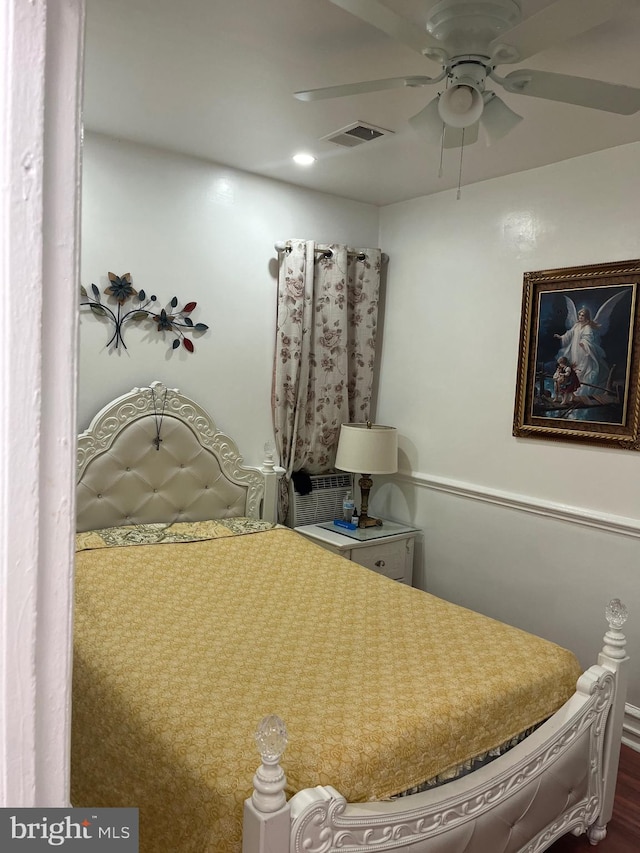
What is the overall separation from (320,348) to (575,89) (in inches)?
91.0

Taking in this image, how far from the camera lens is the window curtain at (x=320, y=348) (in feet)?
12.2

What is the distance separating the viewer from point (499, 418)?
11.4ft

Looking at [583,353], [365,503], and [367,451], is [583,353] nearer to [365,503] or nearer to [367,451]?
[367,451]

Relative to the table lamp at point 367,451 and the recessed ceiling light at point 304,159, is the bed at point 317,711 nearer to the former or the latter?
the table lamp at point 367,451

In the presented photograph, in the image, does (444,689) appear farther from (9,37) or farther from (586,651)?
(9,37)

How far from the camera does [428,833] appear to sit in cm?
163

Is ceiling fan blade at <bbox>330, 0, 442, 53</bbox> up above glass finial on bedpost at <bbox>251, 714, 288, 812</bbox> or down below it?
above

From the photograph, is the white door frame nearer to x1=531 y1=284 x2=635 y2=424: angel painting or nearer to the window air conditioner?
x1=531 y1=284 x2=635 y2=424: angel painting

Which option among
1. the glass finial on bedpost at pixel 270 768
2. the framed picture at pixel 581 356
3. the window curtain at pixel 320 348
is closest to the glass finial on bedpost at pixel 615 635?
the framed picture at pixel 581 356

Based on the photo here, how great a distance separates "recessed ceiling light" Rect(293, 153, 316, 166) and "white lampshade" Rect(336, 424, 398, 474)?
1.41m

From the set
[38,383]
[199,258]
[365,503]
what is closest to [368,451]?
[365,503]

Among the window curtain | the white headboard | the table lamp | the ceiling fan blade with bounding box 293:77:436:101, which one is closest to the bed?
the white headboard

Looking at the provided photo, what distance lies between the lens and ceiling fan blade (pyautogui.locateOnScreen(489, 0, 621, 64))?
53.4 inches

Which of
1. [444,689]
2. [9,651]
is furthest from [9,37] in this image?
[444,689]
